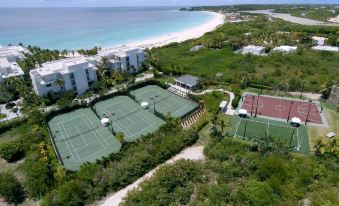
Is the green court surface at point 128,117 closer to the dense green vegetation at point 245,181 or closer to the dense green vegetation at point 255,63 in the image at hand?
the dense green vegetation at point 245,181

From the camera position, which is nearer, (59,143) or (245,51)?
(59,143)

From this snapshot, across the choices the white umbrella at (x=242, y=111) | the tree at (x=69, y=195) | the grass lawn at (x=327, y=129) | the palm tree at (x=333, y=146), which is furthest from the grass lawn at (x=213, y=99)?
the tree at (x=69, y=195)

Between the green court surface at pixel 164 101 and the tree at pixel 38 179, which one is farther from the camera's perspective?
the green court surface at pixel 164 101

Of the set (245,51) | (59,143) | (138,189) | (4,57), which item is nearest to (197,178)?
(138,189)

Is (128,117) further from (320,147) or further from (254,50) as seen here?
(254,50)

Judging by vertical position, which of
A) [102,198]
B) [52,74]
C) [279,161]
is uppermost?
[52,74]

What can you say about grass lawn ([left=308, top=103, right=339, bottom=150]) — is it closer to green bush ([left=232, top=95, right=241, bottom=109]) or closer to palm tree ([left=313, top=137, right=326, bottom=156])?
palm tree ([left=313, top=137, right=326, bottom=156])

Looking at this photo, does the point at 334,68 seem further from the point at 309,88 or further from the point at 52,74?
the point at 52,74
